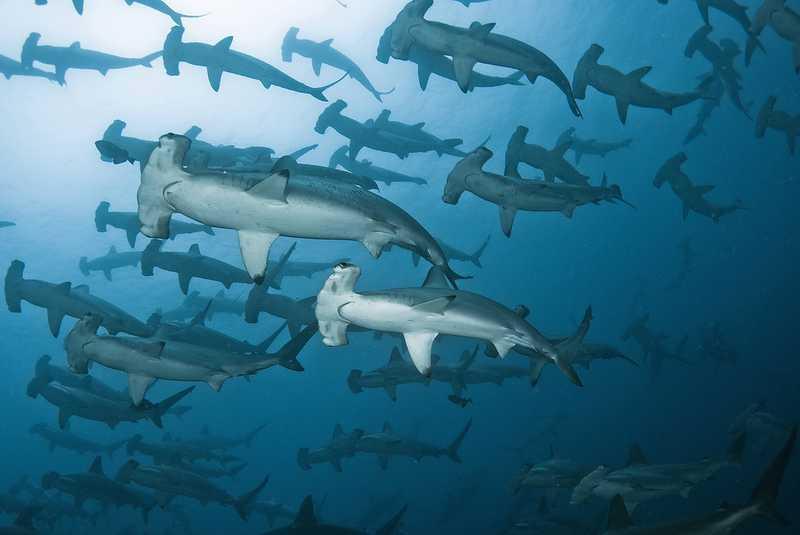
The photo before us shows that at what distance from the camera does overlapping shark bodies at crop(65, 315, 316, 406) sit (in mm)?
4875

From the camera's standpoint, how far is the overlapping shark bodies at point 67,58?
1484 cm

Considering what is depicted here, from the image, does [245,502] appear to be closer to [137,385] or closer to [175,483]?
[175,483]

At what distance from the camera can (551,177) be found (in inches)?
365

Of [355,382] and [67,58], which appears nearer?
[355,382]

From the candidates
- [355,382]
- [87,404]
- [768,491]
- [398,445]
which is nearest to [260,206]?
[768,491]

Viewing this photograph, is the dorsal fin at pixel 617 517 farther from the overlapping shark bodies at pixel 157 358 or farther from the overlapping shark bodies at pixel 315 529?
the overlapping shark bodies at pixel 315 529

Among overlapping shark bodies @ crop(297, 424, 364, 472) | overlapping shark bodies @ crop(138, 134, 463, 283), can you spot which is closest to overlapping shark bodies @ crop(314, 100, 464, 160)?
overlapping shark bodies @ crop(297, 424, 364, 472)

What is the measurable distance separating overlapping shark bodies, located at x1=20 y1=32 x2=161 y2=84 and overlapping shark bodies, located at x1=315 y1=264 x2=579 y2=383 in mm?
14079

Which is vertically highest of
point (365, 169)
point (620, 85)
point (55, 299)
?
point (620, 85)

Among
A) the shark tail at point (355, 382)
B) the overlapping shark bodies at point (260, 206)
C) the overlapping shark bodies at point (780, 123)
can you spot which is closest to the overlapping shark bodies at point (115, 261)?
the shark tail at point (355, 382)

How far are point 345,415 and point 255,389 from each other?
11002mm

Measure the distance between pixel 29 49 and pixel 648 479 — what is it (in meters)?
18.2

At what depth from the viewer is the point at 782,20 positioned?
763 cm

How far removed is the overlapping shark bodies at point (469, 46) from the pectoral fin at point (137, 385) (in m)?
5.34
